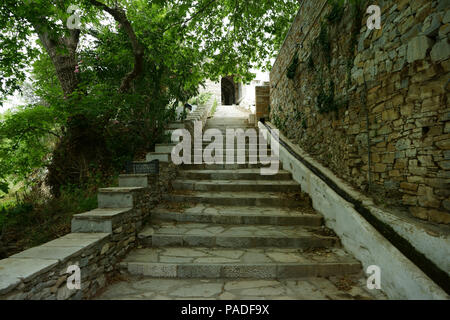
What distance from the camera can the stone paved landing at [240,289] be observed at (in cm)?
201

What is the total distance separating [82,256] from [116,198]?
3.30ft

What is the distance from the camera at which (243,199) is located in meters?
3.73

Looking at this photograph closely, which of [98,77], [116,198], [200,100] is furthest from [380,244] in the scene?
[200,100]

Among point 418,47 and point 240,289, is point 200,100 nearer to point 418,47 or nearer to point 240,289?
point 418,47

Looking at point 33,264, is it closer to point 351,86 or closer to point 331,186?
point 331,186

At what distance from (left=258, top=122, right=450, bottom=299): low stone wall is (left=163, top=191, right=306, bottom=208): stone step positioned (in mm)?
363

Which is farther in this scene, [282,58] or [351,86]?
[282,58]

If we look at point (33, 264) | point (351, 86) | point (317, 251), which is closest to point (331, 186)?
point (317, 251)

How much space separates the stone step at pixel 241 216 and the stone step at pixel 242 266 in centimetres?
70

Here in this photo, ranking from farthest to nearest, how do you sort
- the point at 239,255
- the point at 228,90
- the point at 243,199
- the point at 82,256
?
the point at 228,90 < the point at 243,199 < the point at 239,255 < the point at 82,256

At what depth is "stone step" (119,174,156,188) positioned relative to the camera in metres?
3.28

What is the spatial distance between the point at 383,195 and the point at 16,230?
5088 mm

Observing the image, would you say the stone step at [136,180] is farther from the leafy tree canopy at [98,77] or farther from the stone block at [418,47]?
the stone block at [418,47]

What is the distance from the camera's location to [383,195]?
2.45m
